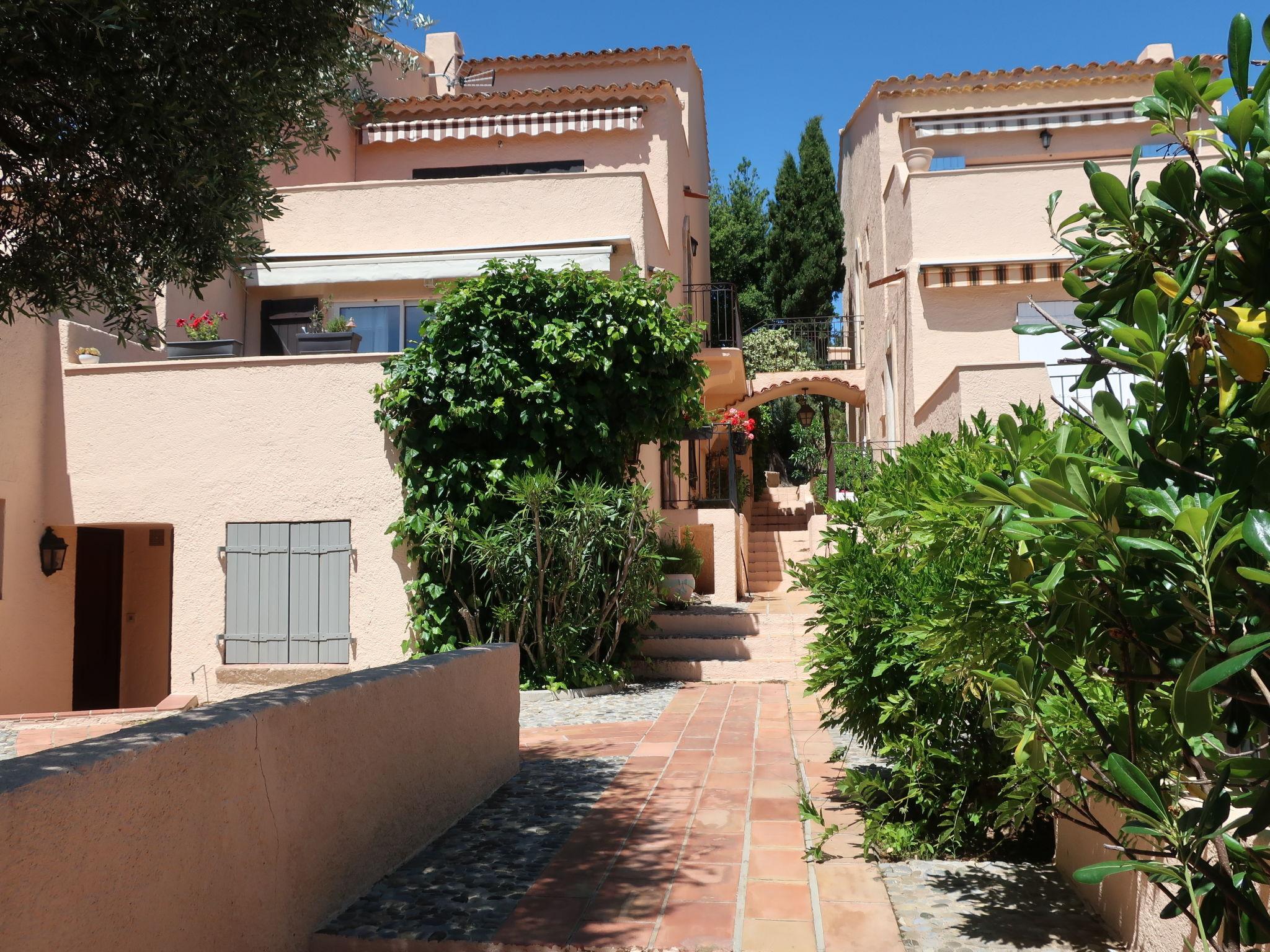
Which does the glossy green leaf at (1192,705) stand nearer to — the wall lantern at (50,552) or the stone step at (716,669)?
the stone step at (716,669)

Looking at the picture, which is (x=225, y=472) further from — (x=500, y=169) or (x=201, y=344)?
(x=500, y=169)

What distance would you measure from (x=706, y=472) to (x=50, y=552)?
1306 cm

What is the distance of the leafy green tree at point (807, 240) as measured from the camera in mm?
33594

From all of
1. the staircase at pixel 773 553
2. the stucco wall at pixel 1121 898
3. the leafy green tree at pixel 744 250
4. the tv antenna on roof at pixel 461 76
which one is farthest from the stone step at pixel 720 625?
the leafy green tree at pixel 744 250

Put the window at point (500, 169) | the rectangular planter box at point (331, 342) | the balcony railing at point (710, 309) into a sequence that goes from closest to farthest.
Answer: the rectangular planter box at point (331, 342) → the window at point (500, 169) → the balcony railing at point (710, 309)

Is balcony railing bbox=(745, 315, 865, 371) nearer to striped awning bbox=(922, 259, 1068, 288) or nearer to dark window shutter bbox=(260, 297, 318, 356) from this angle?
striped awning bbox=(922, 259, 1068, 288)

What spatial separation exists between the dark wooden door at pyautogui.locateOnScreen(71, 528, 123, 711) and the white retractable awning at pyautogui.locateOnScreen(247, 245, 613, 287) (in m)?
4.40

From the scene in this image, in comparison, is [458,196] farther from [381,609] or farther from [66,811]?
[66,811]

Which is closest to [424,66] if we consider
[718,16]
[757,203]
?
[718,16]

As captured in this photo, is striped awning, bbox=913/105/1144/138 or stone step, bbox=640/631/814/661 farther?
striped awning, bbox=913/105/1144/138

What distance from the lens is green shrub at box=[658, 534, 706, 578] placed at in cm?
1490

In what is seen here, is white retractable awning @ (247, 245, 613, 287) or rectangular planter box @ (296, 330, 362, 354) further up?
white retractable awning @ (247, 245, 613, 287)

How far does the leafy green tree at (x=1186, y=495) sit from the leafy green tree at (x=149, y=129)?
4.69 metres

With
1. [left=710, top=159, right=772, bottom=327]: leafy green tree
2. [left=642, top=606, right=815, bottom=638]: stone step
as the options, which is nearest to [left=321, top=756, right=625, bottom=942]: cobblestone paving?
[left=642, top=606, right=815, bottom=638]: stone step
